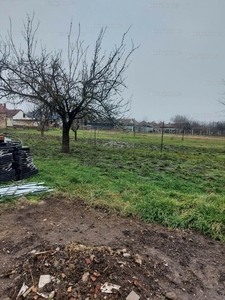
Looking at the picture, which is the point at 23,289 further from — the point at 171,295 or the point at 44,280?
the point at 171,295

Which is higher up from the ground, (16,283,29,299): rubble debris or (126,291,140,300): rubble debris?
(126,291,140,300): rubble debris

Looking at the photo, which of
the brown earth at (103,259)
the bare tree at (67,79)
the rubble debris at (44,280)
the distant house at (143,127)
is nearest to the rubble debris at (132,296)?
the brown earth at (103,259)

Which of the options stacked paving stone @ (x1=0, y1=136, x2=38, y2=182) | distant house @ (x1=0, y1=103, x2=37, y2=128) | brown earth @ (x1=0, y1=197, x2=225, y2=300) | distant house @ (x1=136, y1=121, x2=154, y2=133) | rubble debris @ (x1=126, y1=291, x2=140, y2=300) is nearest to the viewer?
rubble debris @ (x1=126, y1=291, x2=140, y2=300)

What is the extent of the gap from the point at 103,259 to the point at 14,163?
3765 millimetres

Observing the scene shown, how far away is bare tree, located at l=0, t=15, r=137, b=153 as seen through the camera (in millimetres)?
8492

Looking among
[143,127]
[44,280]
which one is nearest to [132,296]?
[44,280]

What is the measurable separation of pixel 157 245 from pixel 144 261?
0.46 metres

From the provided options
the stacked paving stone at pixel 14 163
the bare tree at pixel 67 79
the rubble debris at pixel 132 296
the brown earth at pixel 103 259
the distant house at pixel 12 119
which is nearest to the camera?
the rubble debris at pixel 132 296

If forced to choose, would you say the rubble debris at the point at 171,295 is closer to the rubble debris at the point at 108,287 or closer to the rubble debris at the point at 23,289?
the rubble debris at the point at 108,287

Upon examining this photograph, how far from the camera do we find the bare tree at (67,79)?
27.9 ft

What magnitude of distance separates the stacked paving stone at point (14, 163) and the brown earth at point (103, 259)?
1612 mm

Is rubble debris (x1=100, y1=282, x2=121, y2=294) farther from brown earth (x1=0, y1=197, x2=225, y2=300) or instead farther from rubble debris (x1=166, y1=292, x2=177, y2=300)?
rubble debris (x1=166, y1=292, x2=177, y2=300)

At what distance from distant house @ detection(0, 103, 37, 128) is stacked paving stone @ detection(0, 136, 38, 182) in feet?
93.2

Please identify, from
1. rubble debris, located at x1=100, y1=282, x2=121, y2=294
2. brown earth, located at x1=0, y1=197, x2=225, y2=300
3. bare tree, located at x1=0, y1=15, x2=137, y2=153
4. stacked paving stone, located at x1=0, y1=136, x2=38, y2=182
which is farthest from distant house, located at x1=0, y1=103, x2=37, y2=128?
rubble debris, located at x1=100, y1=282, x2=121, y2=294
